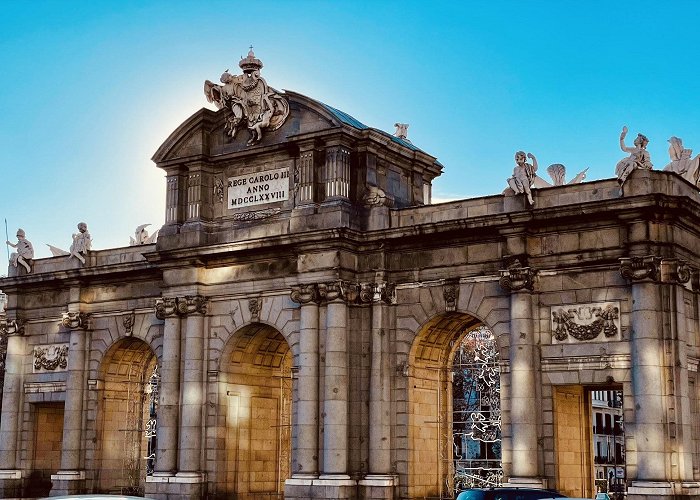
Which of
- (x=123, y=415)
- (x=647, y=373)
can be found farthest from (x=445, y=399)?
(x=123, y=415)

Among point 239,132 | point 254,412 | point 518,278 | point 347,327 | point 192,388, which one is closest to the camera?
point 518,278

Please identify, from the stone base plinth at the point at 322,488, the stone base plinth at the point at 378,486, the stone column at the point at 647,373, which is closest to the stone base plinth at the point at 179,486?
the stone base plinth at the point at 322,488

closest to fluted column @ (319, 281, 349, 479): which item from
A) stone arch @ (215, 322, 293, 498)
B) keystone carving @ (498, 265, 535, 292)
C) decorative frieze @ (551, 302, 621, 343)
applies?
stone arch @ (215, 322, 293, 498)

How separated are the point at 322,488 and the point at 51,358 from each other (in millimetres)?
15045

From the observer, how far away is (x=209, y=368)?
37.4m

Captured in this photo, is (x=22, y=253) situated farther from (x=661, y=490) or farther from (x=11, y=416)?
(x=661, y=490)

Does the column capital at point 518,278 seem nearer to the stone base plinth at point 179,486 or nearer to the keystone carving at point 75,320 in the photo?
the stone base plinth at point 179,486

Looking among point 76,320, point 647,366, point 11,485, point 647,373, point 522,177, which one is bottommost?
point 11,485

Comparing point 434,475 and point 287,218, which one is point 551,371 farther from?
point 287,218

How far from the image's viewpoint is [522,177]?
3262cm

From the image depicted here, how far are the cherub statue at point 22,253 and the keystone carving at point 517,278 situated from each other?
71.6 feet

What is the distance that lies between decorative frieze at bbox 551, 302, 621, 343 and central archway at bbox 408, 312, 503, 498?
320 cm

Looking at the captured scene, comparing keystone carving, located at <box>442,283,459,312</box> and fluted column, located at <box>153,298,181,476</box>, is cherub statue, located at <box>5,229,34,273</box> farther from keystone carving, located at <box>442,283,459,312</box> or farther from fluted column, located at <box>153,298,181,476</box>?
keystone carving, located at <box>442,283,459,312</box>

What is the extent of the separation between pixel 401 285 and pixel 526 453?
22.9 feet
